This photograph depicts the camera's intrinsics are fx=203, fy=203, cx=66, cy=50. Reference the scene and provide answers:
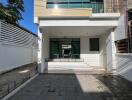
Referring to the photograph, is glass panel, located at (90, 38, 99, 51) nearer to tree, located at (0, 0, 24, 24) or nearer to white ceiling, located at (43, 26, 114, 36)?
white ceiling, located at (43, 26, 114, 36)

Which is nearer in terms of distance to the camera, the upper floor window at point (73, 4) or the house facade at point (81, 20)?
the house facade at point (81, 20)

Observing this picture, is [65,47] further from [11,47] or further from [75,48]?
[11,47]

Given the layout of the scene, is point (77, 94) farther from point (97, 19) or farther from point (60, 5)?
point (60, 5)

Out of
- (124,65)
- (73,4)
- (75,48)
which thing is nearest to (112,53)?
(124,65)

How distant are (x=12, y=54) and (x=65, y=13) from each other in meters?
6.02

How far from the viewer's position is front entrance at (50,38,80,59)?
20391mm

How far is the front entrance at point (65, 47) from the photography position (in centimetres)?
2039

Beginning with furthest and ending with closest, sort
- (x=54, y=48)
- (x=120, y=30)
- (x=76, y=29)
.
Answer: (x=54, y=48), (x=76, y=29), (x=120, y=30)

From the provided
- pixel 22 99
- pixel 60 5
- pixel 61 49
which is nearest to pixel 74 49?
pixel 61 49

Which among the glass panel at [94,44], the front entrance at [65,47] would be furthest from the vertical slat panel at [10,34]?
the glass panel at [94,44]

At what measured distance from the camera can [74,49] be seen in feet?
67.9

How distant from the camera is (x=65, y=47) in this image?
20594mm

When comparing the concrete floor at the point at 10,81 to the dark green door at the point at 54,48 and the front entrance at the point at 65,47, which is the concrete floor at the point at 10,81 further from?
the front entrance at the point at 65,47

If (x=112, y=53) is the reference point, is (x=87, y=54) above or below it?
below
